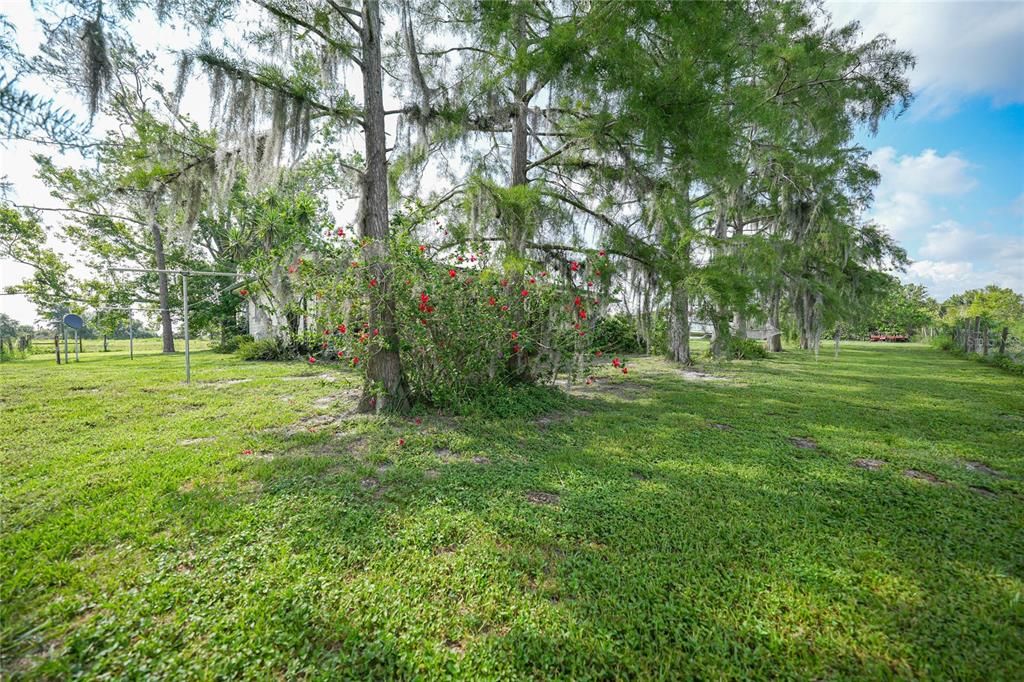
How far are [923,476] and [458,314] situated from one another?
4272mm

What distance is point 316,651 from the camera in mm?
1434

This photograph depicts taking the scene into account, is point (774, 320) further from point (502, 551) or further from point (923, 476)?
point (502, 551)

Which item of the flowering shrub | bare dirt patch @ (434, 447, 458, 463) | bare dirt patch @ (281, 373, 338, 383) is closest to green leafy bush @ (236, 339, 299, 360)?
bare dirt patch @ (281, 373, 338, 383)

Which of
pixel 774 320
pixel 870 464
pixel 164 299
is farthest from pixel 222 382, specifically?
pixel 164 299

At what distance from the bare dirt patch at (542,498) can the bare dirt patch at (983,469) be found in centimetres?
350

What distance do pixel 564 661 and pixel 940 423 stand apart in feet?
18.7

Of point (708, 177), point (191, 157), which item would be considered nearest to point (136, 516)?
point (191, 157)

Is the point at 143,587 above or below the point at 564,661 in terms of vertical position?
above

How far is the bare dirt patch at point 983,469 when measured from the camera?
3.09 m

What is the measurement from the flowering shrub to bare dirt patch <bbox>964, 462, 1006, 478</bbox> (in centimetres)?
352

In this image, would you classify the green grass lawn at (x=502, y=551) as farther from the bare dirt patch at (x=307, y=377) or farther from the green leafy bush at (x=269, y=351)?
the green leafy bush at (x=269, y=351)

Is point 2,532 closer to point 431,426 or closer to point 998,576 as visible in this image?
point 431,426

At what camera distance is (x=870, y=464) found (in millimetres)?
3312

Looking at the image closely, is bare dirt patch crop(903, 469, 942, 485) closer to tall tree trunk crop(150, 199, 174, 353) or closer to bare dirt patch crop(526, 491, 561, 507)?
bare dirt patch crop(526, 491, 561, 507)
